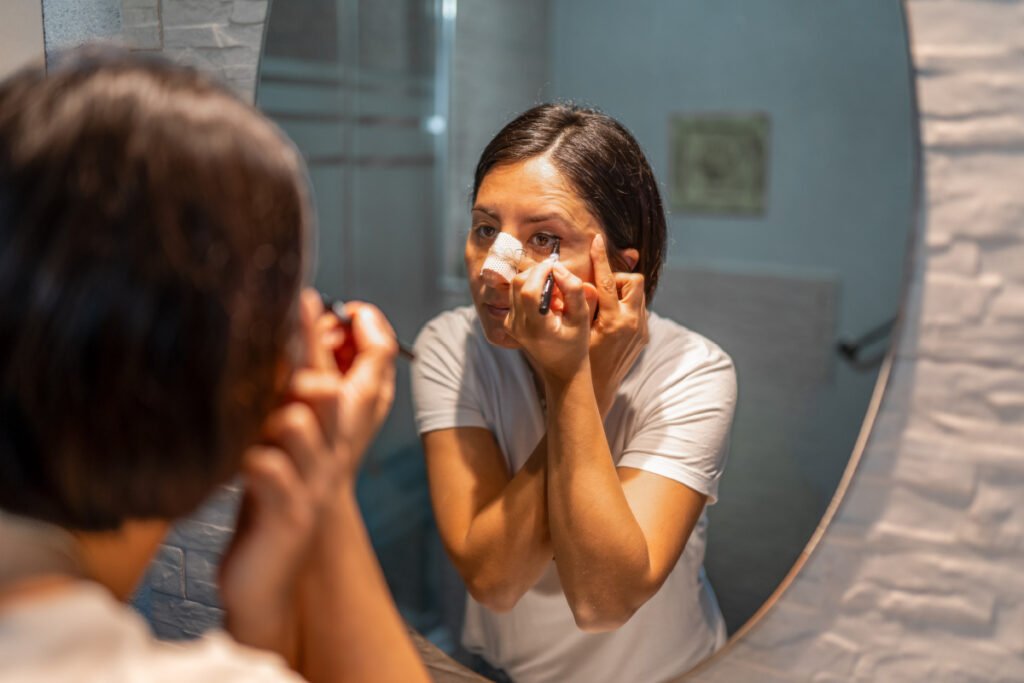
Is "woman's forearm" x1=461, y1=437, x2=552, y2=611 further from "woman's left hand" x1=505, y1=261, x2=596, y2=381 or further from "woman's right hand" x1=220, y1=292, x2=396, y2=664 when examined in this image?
"woman's right hand" x1=220, y1=292, x2=396, y2=664

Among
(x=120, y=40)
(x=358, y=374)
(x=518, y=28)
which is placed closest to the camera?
(x=358, y=374)

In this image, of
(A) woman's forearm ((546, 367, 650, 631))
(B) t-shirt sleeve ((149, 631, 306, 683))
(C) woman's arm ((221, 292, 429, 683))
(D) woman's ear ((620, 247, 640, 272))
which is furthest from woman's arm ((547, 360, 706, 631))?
(B) t-shirt sleeve ((149, 631, 306, 683))

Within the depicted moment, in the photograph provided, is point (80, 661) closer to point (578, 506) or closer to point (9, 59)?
point (578, 506)

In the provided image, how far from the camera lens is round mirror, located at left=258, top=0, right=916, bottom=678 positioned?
27.3 inches

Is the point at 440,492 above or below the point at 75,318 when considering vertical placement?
below

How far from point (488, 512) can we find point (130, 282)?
0.47m

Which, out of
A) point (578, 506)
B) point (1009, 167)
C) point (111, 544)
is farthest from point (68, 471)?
point (1009, 167)

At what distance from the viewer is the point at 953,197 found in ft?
2.13

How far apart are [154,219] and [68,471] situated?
5.2 inches

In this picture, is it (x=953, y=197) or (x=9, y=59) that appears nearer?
(x=953, y=197)

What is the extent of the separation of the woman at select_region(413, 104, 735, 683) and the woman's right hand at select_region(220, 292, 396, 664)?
0.24 m

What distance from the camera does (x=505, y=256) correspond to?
2.56 ft

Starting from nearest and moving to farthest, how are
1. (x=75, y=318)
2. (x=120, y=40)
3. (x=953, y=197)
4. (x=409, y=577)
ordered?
1. (x=75, y=318)
2. (x=953, y=197)
3. (x=409, y=577)
4. (x=120, y=40)

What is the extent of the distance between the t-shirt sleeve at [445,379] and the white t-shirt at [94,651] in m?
0.41
